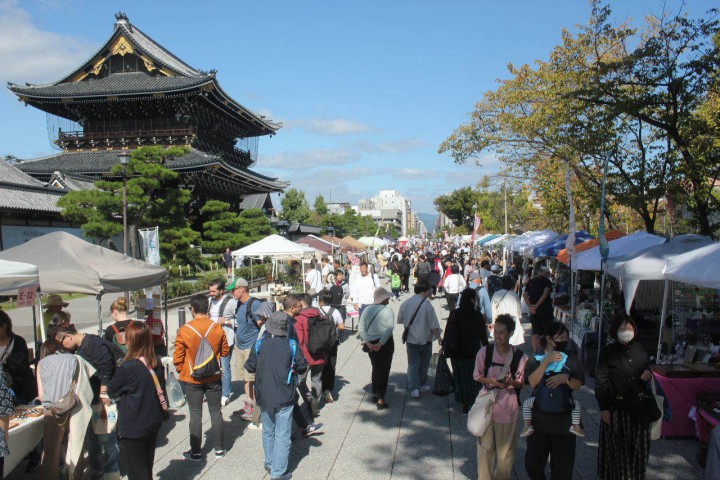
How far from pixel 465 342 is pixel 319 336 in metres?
1.71

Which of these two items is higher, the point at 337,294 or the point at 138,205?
the point at 138,205

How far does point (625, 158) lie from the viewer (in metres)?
13.9

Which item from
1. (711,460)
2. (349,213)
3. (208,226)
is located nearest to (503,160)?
(711,460)

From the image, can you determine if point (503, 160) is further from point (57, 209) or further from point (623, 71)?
point (57, 209)

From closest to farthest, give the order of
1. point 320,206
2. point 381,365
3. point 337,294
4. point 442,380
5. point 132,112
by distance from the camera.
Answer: point 381,365
point 442,380
point 337,294
point 132,112
point 320,206

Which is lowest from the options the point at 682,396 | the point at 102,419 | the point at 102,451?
the point at 102,451

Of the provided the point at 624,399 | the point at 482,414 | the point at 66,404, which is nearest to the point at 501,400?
the point at 482,414

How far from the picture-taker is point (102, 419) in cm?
532

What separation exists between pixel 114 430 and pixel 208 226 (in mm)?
24157

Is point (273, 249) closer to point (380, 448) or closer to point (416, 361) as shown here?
point (416, 361)

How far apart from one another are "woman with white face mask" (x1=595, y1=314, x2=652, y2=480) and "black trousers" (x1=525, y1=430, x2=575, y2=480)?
503mm

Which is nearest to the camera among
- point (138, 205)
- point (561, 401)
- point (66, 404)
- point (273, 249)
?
point (561, 401)

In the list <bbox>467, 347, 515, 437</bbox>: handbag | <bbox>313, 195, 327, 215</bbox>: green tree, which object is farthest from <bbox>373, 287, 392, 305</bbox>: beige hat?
<bbox>313, 195, 327, 215</bbox>: green tree

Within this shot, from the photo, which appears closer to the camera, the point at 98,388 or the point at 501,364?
the point at 501,364
